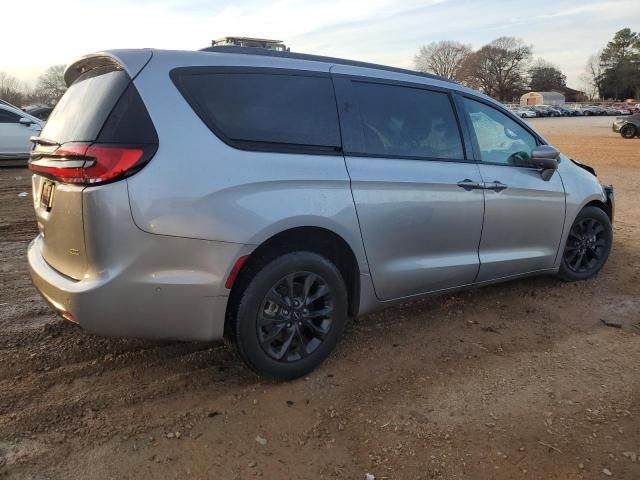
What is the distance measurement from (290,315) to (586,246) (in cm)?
330

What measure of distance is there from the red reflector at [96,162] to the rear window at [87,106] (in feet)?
0.30

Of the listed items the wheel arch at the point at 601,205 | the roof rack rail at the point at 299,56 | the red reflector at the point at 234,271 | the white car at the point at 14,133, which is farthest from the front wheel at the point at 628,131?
the red reflector at the point at 234,271

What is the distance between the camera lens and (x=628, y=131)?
2816 centimetres

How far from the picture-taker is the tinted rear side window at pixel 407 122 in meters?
3.58

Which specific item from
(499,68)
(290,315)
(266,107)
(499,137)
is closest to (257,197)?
A: (266,107)

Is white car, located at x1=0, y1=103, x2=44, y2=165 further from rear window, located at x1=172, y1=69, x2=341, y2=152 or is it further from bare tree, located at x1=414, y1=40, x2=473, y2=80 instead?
bare tree, located at x1=414, y1=40, x2=473, y2=80

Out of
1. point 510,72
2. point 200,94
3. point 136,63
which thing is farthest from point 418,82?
point 510,72

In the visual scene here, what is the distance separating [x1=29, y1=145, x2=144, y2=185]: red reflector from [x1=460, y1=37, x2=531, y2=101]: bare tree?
12553 cm

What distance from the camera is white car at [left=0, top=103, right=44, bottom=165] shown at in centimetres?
1286

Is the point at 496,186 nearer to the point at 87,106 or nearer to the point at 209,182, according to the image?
the point at 209,182

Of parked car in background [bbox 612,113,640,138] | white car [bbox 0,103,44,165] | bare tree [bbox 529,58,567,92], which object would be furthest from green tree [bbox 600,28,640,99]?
white car [bbox 0,103,44,165]

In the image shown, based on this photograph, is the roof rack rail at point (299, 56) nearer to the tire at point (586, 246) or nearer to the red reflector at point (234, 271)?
the red reflector at point (234, 271)

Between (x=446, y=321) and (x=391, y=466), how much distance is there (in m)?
1.84

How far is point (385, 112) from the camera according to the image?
3.68 metres
